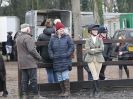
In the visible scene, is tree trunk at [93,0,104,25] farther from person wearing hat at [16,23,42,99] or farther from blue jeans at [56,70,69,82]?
person wearing hat at [16,23,42,99]

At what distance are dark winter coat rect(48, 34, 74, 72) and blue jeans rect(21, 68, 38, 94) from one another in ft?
2.08

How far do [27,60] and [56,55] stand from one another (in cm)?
77

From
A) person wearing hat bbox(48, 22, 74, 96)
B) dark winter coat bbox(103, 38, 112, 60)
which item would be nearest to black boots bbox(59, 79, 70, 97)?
person wearing hat bbox(48, 22, 74, 96)

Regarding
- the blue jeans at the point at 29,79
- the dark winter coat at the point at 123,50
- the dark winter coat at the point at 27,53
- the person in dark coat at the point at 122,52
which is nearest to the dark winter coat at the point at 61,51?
the dark winter coat at the point at 27,53

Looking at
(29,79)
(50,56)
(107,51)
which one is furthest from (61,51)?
(107,51)

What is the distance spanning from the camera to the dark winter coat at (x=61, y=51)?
481 inches

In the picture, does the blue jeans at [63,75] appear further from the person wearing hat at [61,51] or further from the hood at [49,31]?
the hood at [49,31]

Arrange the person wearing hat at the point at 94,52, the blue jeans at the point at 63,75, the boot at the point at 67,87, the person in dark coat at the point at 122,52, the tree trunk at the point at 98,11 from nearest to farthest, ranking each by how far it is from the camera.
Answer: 1. the blue jeans at the point at 63,75
2. the boot at the point at 67,87
3. the person wearing hat at the point at 94,52
4. the person in dark coat at the point at 122,52
5. the tree trunk at the point at 98,11

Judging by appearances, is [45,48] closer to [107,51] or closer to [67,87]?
[67,87]

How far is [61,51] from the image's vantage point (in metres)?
12.3

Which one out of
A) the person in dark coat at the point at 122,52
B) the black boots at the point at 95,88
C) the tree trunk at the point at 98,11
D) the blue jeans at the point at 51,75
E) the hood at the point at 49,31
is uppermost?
the tree trunk at the point at 98,11

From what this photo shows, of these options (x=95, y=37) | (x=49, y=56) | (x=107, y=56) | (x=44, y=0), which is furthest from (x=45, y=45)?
(x=44, y=0)

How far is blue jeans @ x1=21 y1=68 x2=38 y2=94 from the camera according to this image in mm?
12031

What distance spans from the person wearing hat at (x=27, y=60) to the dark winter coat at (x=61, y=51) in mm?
473
